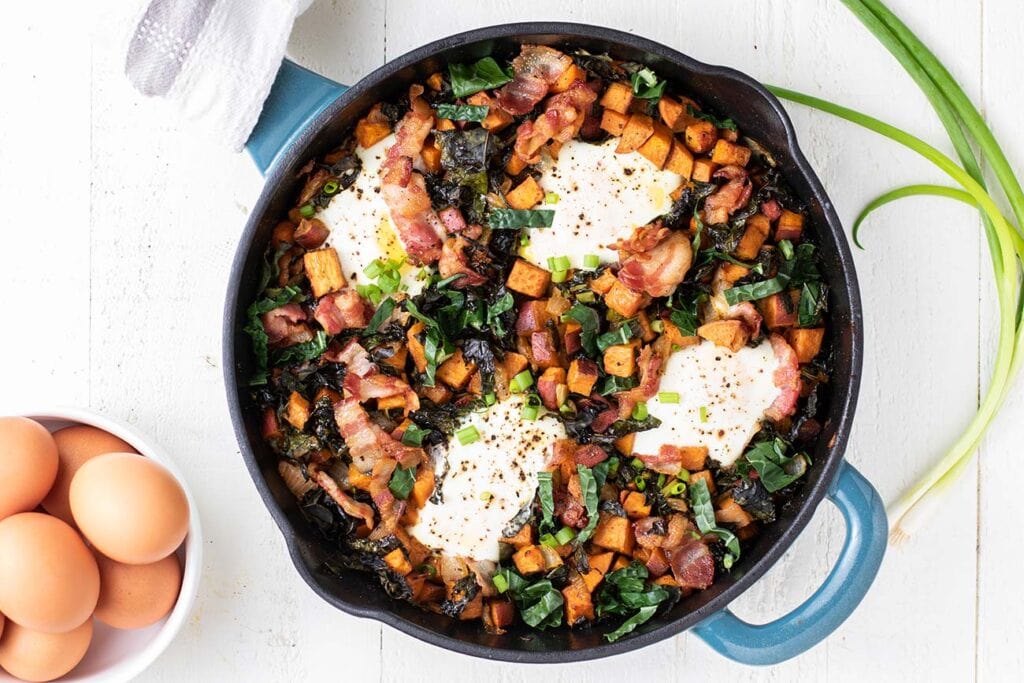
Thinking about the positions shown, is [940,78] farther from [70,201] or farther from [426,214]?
[70,201]

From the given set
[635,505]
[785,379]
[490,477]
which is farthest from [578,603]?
[785,379]

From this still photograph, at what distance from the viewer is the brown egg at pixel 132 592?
Answer: 240 centimetres

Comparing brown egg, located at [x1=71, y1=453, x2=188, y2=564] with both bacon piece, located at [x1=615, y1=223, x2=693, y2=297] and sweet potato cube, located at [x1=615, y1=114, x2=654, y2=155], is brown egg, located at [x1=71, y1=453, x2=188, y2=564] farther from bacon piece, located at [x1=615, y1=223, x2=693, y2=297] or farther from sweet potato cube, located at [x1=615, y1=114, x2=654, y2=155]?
sweet potato cube, located at [x1=615, y1=114, x2=654, y2=155]

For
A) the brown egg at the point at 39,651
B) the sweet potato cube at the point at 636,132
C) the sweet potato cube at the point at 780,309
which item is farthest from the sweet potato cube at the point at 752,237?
the brown egg at the point at 39,651

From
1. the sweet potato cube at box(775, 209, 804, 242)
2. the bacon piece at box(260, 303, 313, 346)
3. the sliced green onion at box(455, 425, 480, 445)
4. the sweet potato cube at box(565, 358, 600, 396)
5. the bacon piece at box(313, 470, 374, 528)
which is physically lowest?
the bacon piece at box(313, 470, 374, 528)

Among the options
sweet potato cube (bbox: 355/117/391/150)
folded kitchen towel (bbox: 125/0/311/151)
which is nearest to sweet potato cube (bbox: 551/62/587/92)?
sweet potato cube (bbox: 355/117/391/150)

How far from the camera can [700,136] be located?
240cm

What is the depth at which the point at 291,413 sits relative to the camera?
8.11 feet

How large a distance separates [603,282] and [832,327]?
58 cm

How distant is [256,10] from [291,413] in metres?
0.97

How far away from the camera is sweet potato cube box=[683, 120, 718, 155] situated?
2.40m

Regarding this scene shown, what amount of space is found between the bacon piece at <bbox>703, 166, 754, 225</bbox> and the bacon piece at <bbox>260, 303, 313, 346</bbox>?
1.05m

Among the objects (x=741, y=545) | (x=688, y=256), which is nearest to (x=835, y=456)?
(x=741, y=545)

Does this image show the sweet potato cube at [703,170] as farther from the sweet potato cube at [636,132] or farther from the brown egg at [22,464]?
the brown egg at [22,464]
